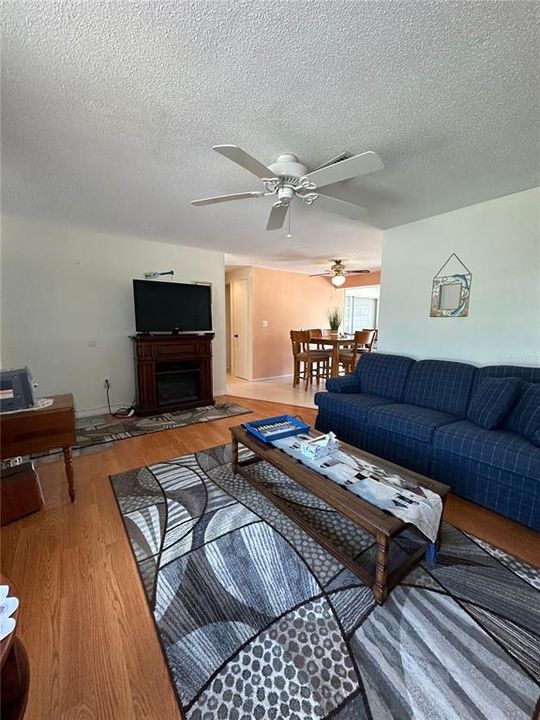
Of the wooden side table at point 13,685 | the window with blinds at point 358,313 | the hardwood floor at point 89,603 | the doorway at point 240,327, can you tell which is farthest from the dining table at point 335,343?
the wooden side table at point 13,685

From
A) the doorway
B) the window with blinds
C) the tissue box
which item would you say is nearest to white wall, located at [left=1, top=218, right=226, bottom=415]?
the doorway

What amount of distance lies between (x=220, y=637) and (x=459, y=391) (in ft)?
8.59

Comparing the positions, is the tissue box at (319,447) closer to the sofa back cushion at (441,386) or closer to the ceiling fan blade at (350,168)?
the sofa back cushion at (441,386)

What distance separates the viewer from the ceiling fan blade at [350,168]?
4.97ft

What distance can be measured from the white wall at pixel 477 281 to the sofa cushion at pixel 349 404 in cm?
92

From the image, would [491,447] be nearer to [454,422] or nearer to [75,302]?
[454,422]

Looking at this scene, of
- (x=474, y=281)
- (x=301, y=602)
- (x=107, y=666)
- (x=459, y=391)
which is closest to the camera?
(x=107, y=666)

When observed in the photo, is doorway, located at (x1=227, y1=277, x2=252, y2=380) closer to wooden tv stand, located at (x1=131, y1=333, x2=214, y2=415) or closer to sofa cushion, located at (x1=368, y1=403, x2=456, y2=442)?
wooden tv stand, located at (x1=131, y1=333, x2=214, y2=415)

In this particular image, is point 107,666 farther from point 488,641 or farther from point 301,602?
point 488,641

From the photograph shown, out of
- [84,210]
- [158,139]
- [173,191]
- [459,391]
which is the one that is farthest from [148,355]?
[459,391]

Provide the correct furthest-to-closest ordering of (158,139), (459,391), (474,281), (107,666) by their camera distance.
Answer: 1. (474,281)
2. (459,391)
3. (158,139)
4. (107,666)

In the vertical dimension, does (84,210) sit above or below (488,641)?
above

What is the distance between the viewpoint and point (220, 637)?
4.03 feet

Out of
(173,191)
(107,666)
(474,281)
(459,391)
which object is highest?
(173,191)
